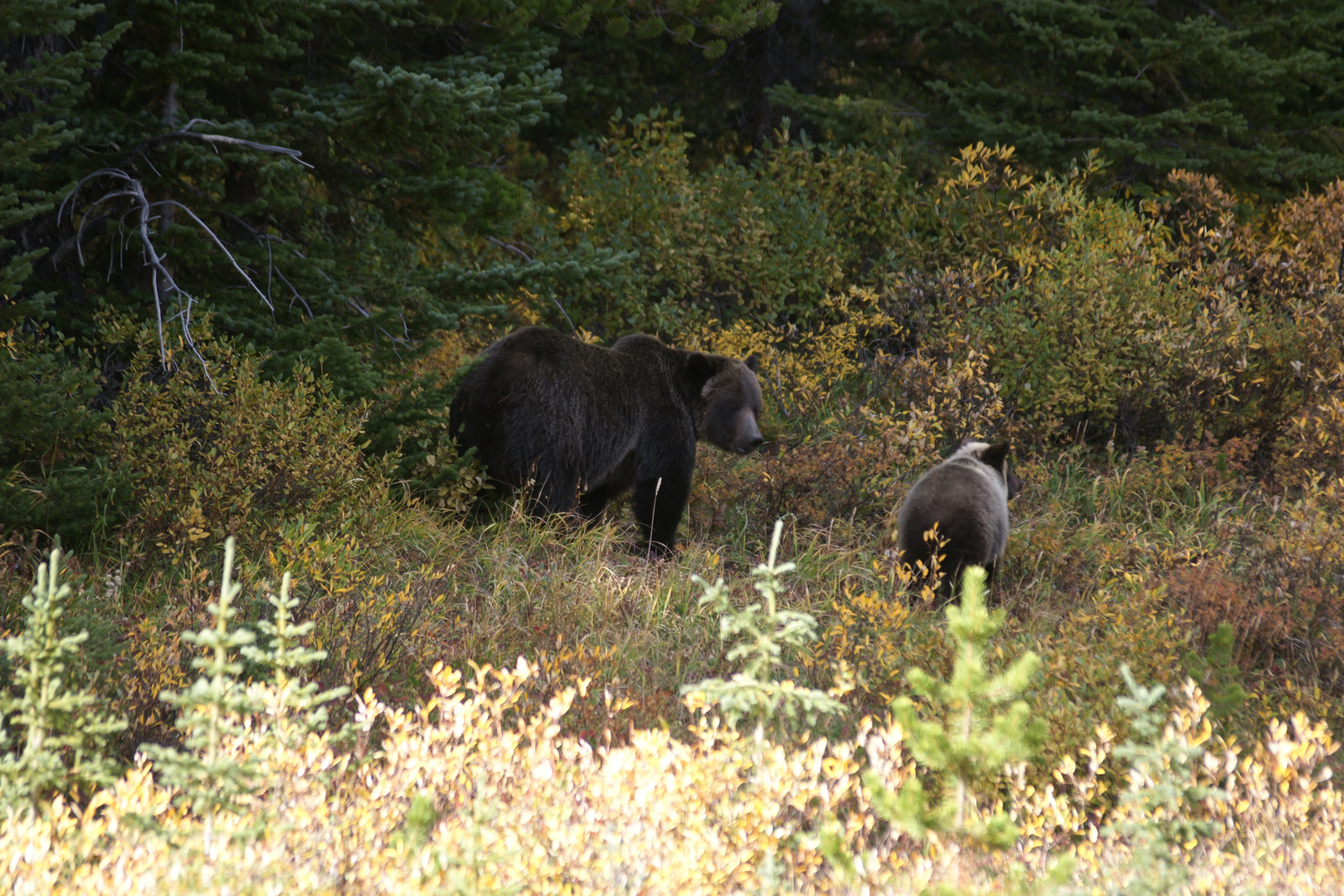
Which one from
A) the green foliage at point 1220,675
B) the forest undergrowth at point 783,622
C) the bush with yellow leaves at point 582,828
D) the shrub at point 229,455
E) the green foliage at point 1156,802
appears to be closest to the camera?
the bush with yellow leaves at point 582,828

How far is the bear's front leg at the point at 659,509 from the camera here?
22.8ft

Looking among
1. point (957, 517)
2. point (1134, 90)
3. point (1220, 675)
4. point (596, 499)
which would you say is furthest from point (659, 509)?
point (1134, 90)

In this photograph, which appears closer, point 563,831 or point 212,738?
point 212,738

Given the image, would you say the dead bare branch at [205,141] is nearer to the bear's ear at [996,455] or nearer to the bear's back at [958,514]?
the bear's back at [958,514]

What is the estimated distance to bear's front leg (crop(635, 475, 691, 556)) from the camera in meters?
6.96

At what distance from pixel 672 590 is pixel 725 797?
295 centimetres

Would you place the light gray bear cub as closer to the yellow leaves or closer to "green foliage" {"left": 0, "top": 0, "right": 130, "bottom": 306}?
the yellow leaves

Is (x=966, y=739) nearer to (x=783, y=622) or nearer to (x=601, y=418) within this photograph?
(x=783, y=622)

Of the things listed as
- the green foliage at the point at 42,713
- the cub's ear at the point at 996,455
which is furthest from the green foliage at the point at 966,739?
the cub's ear at the point at 996,455

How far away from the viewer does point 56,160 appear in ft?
20.3

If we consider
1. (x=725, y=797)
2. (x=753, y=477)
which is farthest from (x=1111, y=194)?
(x=725, y=797)

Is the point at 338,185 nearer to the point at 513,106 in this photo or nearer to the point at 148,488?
the point at 513,106

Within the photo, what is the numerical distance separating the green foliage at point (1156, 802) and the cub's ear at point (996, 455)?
3.53m

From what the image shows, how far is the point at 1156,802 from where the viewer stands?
2861 mm
